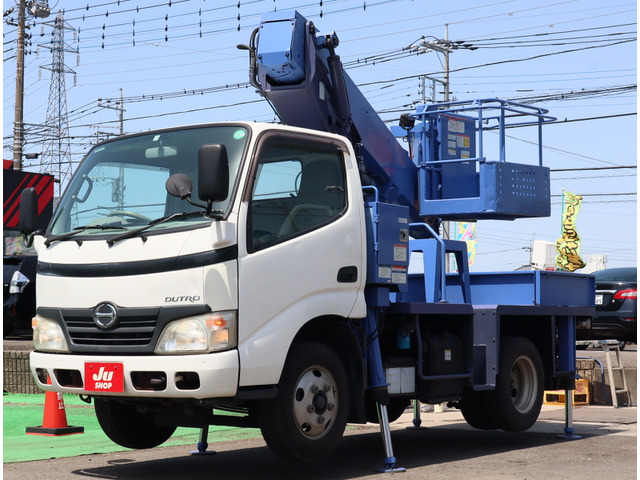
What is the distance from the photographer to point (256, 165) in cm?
718

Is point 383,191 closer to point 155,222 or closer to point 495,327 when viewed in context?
point 495,327

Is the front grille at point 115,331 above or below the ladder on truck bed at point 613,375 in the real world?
above

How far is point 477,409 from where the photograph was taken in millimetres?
9930

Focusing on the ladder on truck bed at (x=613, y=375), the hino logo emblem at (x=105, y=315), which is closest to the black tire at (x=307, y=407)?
the hino logo emblem at (x=105, y=315)

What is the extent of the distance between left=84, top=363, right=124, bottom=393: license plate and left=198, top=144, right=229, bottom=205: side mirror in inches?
54.0

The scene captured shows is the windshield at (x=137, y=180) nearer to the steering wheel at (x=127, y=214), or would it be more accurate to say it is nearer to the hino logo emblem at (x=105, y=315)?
the steering wheel at (x=127, y=214)

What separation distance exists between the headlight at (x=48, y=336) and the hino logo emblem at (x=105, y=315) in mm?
396

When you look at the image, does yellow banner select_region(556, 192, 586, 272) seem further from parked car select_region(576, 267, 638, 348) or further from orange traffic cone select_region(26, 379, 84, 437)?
orange traffic cone select_region(26, 379, 84, 437)

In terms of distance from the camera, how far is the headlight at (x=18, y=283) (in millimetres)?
19781

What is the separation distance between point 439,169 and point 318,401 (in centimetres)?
345

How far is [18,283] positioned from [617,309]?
39.0ft

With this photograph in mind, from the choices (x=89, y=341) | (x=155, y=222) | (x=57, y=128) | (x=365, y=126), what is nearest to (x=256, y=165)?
(x=155, y=222)

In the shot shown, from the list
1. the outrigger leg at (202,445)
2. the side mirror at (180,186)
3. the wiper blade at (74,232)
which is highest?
the side mirror at (180,186)

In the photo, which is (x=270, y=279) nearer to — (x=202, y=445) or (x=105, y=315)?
(x=105, y=315)
